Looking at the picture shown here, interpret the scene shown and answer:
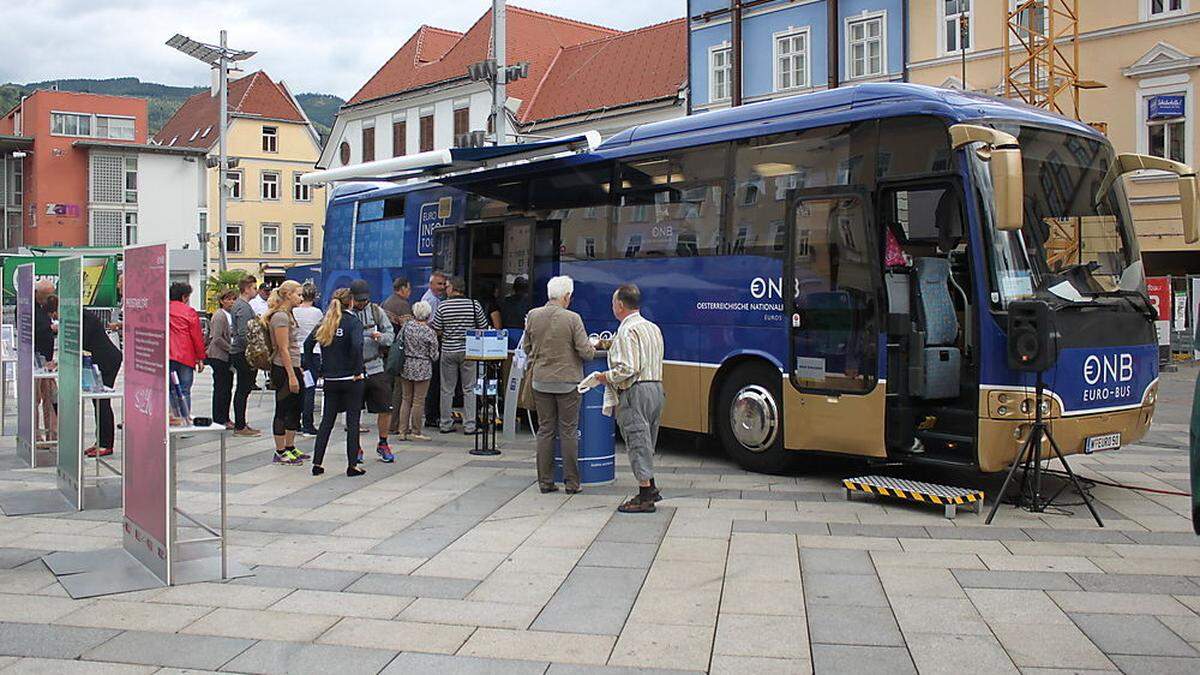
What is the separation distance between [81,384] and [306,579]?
130 inches

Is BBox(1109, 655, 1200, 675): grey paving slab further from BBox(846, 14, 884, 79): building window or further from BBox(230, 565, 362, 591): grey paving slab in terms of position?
BBox(846, 14, 884, 79): building window

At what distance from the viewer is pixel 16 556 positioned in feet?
23.6

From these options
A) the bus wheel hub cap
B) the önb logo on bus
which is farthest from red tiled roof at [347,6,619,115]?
the önb logo on bus

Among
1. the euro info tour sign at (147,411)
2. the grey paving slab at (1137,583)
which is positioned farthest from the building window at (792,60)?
the euro info tour sign at (147,411)

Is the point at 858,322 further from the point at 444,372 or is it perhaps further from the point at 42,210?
the point at 42,210

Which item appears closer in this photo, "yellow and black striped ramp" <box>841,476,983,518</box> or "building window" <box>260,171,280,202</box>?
"yellow and black striped ramp" <box>841,476,983,518</box>

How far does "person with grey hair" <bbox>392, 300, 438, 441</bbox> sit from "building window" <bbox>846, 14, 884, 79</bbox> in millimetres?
23424

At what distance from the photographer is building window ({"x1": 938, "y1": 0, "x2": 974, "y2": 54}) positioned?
1195 inches

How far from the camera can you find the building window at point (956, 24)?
3034 cm

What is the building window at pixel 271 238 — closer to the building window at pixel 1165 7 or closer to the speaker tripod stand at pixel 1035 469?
the building window at pixel 1165 7

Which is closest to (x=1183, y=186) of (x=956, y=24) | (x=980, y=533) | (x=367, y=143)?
(x=980, y=533)

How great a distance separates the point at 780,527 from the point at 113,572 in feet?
15.1

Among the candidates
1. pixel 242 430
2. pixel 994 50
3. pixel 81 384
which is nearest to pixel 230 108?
pixel 994 50

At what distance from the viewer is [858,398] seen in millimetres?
9492
